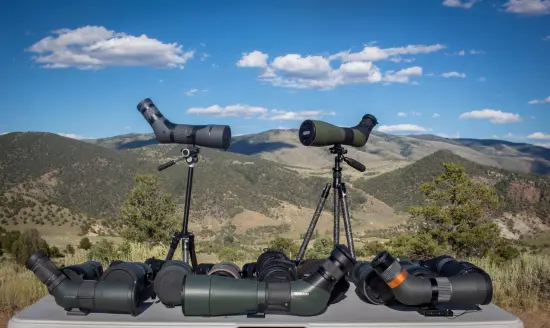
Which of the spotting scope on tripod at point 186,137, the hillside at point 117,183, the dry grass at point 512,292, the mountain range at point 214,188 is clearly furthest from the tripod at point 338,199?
the hillside at point 117,183

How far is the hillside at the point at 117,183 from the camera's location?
171ft

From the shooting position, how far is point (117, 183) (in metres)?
57.6

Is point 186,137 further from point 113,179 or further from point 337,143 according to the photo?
point 113,179

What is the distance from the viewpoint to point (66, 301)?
280 cm

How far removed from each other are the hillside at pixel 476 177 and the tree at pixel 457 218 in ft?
92.5

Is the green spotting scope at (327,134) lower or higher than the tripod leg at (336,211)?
higher

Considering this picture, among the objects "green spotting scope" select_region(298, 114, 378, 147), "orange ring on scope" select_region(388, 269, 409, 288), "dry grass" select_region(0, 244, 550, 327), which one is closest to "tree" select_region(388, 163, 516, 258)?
"dry grass" select_region(0, 244, 550, 327)

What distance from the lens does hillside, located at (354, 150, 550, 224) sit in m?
49.7

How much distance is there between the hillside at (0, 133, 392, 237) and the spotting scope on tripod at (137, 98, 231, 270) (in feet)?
131

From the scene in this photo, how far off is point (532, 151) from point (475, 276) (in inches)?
6200

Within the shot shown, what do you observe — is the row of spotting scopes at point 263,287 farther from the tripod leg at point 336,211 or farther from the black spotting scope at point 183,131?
the tripod leg at point 336,211

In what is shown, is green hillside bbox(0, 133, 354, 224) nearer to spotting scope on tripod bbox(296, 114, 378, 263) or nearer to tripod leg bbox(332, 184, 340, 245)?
tripod leg bbox(332, 184, 340, 245)

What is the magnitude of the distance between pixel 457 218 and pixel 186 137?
50.7 feet

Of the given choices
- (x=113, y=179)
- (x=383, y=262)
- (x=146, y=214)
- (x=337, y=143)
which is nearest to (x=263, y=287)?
(x=383, y=262)
